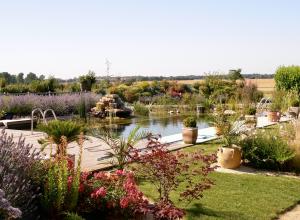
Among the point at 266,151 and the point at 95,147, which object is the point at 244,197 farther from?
the point at 95,147

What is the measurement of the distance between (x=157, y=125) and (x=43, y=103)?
5285 millimetres

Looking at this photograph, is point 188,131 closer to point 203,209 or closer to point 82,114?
point 203,209

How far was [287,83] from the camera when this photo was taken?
22.9 metres

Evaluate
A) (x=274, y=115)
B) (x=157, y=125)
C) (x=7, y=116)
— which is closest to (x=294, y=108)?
(x=274, y=115)

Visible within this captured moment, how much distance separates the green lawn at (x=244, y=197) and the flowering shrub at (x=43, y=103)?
11.4m

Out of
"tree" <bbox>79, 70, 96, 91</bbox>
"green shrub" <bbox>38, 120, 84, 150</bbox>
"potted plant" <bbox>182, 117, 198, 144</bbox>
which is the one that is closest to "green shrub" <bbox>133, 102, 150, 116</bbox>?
"tree" <bbox>79, 70, 96, 91</bbox>

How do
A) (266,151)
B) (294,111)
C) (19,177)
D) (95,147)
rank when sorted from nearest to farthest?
(19,177), (266,151), (95,147), (294,111)

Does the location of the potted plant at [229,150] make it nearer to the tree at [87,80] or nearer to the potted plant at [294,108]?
the potted plant at [294,108]

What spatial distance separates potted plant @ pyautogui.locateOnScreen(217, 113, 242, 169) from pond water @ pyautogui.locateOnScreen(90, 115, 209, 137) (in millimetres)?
4803

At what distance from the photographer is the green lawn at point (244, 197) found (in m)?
5.31

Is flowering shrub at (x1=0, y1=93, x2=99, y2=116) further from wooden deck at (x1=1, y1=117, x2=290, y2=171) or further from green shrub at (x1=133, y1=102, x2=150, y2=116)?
wooden deck at (x1=1, y1=117, x2=290, y2=171)

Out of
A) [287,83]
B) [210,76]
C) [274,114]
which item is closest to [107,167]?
[274,114]

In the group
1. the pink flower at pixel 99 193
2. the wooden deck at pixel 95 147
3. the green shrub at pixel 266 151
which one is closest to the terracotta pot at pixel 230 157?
the green shrub at pixel 266 151

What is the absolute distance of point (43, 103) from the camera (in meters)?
17.7
